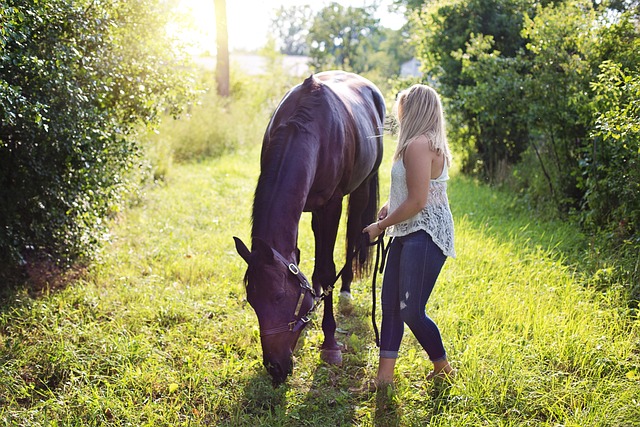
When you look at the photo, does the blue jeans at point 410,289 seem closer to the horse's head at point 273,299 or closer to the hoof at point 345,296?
the horse's head at point 273,299

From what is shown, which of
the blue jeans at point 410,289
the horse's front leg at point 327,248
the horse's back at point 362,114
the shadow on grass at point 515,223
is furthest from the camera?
the shadow on grass at point 515,223

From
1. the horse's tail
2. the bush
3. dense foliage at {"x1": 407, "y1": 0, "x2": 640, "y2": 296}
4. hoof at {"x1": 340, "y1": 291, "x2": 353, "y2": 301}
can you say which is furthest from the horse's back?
the bush

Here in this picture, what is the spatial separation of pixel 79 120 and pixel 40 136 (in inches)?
12.4

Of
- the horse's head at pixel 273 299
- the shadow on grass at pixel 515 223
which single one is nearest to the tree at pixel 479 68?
the shadow on grass at pixel 515 223

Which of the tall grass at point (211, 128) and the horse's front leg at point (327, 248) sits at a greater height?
the horse's front leg at point (327, 248)

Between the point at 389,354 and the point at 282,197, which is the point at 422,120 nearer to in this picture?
the point at 282,197

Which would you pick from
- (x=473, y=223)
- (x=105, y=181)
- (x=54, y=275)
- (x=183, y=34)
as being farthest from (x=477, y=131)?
(x=54, y=275)

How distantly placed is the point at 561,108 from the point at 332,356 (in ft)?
14.1

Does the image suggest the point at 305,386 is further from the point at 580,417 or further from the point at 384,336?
the point at 580,417

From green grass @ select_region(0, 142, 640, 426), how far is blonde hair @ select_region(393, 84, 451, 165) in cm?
138

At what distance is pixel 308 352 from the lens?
148 inches

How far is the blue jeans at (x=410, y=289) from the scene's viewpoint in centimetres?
300

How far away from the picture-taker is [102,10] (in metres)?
4.16

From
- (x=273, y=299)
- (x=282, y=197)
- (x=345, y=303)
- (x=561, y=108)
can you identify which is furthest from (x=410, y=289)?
(x=561, y=108)
